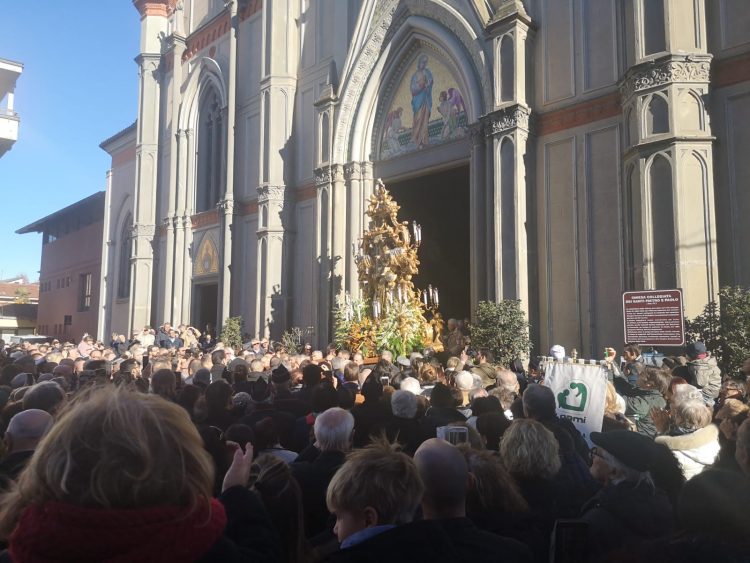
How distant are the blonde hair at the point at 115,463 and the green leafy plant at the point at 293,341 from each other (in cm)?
1765

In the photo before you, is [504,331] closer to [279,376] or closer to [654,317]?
[654,317]

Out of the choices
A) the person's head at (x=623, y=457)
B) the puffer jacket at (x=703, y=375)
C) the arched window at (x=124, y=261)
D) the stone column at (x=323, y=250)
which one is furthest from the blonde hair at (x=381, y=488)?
the arched window at (x=124, y=261)

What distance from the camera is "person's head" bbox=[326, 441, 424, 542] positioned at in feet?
7.22

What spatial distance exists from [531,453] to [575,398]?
269 cm

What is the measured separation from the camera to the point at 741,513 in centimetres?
186

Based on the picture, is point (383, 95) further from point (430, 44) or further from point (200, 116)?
point (200, 116)

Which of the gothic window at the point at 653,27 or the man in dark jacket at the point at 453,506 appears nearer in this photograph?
the man in dark jacket at the point at 453,506

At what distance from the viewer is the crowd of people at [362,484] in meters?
1.43

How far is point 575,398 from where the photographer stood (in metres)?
5.61

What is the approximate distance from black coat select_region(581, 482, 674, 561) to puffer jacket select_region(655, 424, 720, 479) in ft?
4.78

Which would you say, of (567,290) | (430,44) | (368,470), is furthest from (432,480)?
(430,44)

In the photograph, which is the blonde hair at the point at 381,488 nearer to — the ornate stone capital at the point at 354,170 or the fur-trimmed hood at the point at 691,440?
the fur-trimmed hood at the point at 691,440

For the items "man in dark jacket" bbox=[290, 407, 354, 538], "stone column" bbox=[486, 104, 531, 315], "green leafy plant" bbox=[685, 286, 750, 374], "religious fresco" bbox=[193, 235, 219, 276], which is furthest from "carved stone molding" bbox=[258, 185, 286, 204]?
"man in dark jacket" bbox=[290, 407, 354, 538]

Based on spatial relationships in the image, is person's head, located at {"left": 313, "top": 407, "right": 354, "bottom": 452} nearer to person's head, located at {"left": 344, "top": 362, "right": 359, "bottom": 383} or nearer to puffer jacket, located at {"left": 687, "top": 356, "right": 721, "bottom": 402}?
person's head, located at {"left": 344, "top": 362, "right": 359, "bottom": 383}
